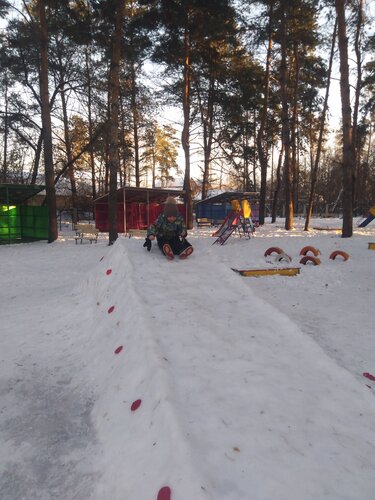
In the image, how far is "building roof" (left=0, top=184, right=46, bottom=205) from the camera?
15172 mm

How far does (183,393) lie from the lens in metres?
2.66

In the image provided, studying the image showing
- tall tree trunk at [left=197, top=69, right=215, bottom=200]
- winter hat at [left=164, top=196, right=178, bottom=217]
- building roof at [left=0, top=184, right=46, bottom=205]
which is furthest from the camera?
tall tree trunk at [left=197, top=69, right=215, bottom=200]

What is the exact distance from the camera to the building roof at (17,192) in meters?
15.2

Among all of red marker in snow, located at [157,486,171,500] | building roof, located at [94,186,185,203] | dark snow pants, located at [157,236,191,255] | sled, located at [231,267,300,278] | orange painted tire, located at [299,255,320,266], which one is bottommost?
red marker in snow, located at [157,486,171,500]

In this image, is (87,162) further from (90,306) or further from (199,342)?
(199,342)

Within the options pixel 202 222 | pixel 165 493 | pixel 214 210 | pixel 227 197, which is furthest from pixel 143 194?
pixel 165 493

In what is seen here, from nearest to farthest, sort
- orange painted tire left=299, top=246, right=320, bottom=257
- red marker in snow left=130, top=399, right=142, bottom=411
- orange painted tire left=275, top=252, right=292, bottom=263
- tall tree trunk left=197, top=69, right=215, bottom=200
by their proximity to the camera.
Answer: red marker in snow left=130, top=399, right=142, bottom=411 < orange painted tire left=275, top=252, right=292, bottom=263 < orange painted tire left=299, top=246, right=320, bottom=257 < tall tree trunk left=197, top=69, right=215, bottom=200

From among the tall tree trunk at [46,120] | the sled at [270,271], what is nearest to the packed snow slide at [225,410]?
the sled at [270,271]

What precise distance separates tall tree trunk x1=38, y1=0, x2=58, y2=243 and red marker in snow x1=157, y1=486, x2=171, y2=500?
583 inches

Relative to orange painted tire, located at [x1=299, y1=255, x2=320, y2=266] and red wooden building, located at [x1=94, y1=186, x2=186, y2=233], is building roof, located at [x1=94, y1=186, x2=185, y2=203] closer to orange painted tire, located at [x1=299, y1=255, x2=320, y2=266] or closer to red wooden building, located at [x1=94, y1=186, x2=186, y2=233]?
red wooden building, located at [x1=94, y1=186, x2=186, y2=233]

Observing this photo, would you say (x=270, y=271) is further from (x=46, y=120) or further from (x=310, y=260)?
(x=46, y=120)

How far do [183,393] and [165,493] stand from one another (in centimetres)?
84

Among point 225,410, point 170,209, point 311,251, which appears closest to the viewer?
point 225,410

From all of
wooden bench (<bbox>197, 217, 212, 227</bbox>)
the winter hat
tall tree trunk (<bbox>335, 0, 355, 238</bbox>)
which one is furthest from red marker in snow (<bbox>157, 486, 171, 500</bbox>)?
wooden bench (<bbox>197, 217, 212, 227</bbox>)
